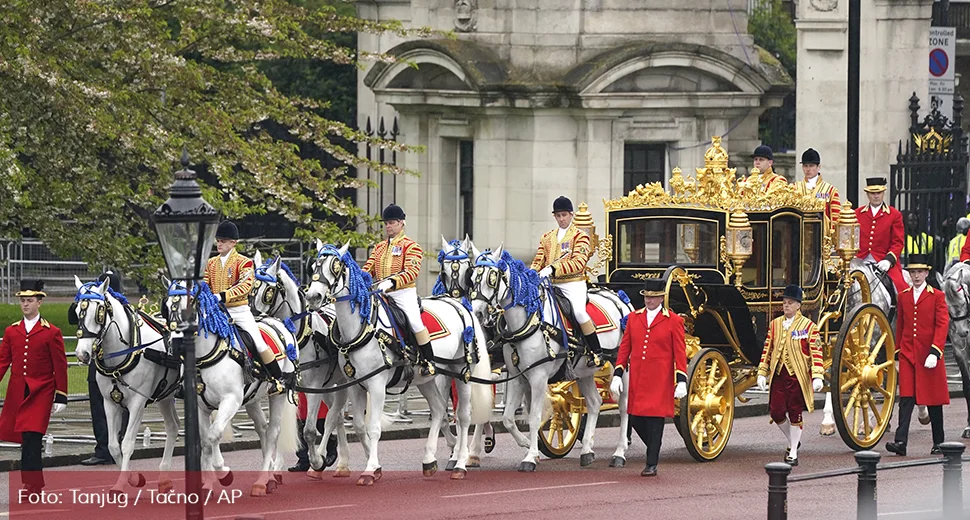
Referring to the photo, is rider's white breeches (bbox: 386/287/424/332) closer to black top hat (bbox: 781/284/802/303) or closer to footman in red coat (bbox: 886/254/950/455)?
black top hat (bbox: 781/284/802/303)

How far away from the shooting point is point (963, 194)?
2833cm

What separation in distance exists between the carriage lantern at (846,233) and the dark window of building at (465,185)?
38.9 ft

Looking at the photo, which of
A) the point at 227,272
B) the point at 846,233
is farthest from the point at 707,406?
the point at 227,272

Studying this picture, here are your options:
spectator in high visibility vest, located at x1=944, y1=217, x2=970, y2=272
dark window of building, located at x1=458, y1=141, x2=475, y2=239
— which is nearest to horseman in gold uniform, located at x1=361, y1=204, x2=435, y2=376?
spectator in high visibility vest, located at x1=944, y1=217, x2=970, y2=272

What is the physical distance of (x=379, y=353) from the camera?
59.5 feet

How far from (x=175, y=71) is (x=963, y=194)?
1085cm

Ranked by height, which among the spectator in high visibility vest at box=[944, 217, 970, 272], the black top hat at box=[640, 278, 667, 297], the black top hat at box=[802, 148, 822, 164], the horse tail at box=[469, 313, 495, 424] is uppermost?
the black top hat at box=[802, 148, 822, 164]

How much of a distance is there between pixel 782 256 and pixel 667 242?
1103mm

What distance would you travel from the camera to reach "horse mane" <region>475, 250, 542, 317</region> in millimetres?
18531

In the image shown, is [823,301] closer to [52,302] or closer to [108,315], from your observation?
[108,315]

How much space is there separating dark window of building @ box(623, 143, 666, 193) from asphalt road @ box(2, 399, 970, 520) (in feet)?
35.2

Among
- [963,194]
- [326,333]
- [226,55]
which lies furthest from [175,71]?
[963,194]

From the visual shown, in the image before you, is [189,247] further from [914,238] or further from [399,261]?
[914,238]

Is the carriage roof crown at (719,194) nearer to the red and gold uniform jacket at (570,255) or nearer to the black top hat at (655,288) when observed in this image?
the red and gold uniform jacket at (570,255)
